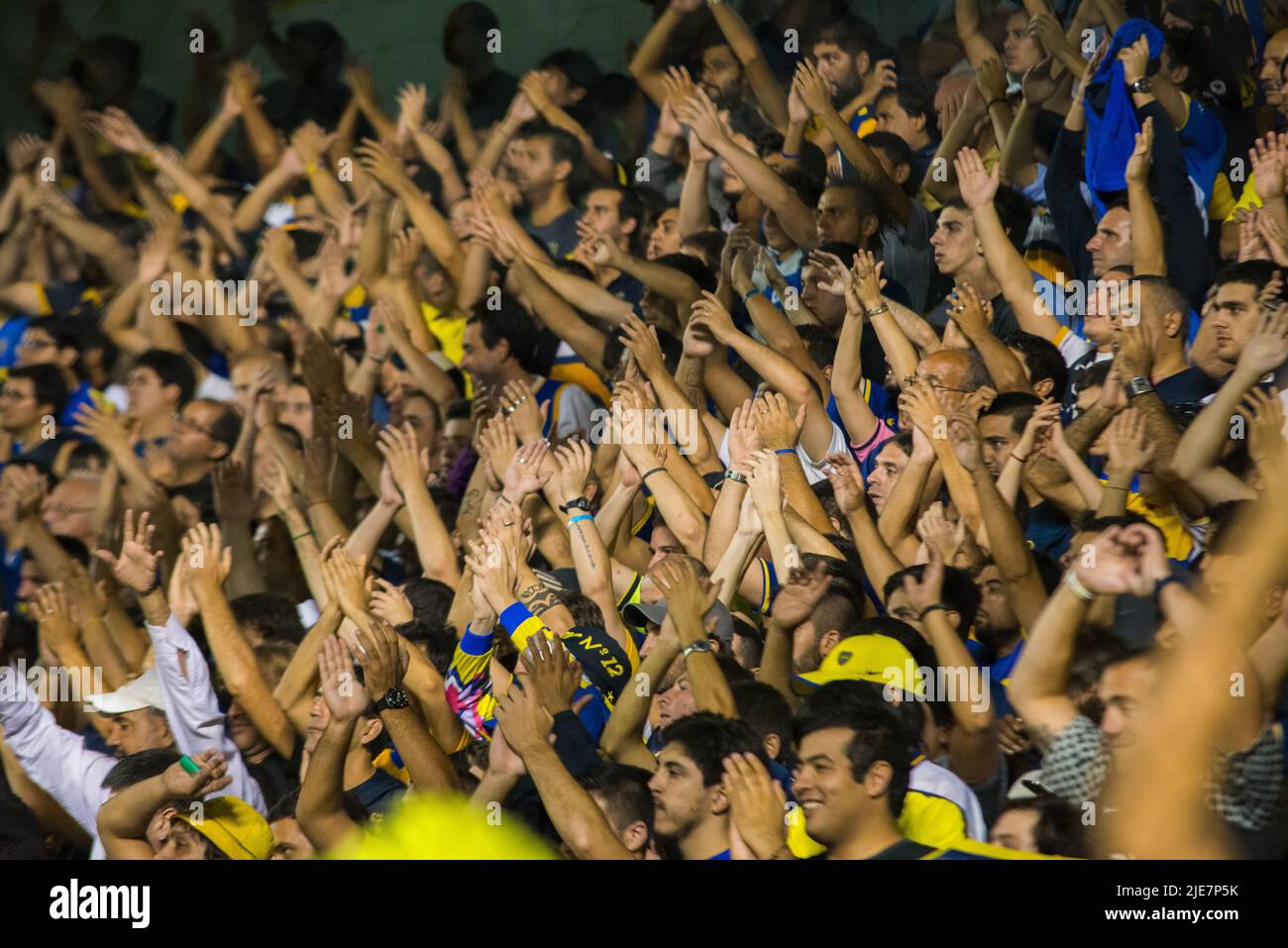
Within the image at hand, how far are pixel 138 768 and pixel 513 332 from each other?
2.34 metres

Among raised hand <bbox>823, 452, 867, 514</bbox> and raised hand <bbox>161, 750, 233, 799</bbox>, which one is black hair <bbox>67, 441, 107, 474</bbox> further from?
raised hand <bbox>823, 452, 867, 514</bbox>

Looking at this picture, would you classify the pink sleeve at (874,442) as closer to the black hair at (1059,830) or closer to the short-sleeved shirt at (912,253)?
the short-sleeved shirt at (912,253)

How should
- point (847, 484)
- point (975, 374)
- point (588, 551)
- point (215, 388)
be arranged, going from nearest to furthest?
1. point (847, 484)
2. point (588, 551)
3. point (975, 374)
4. point (215, 388)

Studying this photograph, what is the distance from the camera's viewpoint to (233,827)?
4.02 meters

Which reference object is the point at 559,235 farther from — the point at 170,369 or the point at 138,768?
the point at 138,768

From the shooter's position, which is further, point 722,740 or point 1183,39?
point 1183,39

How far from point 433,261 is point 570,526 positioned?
2.68 meters

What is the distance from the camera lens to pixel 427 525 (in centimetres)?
521

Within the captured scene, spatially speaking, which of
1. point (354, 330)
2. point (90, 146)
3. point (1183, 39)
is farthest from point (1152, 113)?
point (90, 146)

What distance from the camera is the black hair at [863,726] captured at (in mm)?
3393

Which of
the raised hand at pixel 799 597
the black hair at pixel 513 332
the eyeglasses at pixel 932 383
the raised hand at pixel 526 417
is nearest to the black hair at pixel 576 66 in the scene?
the black hair at pixel 513 332

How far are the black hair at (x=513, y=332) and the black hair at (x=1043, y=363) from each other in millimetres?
1886

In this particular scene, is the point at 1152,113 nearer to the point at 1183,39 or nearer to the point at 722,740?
the point at 1183,39

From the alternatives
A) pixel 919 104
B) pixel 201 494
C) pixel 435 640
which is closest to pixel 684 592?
pixel 435 640
